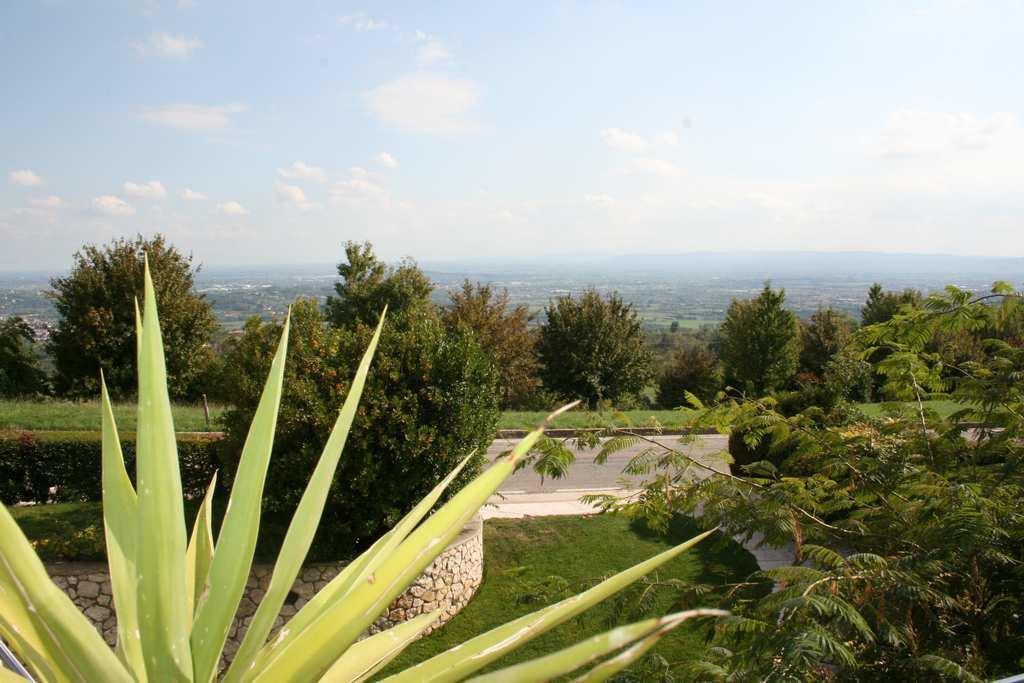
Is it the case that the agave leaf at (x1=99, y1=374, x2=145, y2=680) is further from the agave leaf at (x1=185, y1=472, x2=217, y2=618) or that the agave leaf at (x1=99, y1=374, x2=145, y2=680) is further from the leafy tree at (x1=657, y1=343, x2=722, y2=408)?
the leafy tree at (x1=657, y1=343, x2=722, y2=408)

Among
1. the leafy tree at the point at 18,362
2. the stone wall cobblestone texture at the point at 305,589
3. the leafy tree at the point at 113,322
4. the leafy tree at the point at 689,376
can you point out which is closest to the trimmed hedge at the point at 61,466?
the stone wall cobblestone texture at the point at 305,589

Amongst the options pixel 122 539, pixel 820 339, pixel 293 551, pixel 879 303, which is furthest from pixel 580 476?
pixel 879 303

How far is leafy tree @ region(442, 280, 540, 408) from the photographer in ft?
84.1

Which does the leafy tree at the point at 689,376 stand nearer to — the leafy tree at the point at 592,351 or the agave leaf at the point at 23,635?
the leafy tree at the point at 592,351

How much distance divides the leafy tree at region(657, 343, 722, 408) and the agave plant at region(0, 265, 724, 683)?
96.4 feet

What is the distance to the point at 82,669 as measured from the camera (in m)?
1.21

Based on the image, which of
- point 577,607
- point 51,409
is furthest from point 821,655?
point 51,409

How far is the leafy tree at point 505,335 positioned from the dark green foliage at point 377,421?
51.1 ft

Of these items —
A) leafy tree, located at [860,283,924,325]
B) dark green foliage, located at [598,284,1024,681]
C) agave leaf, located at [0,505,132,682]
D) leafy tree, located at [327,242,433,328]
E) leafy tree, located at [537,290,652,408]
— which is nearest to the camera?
agave leaf, located at [0,505,132,682]

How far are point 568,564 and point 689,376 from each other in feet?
72.6

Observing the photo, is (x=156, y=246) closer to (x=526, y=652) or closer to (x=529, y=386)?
(x=529, y=386)

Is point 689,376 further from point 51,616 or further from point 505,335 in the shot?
point 51,616

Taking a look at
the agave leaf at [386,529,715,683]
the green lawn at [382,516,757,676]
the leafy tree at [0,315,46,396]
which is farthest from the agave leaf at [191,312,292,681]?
the leafy tree at [0,315,46,396]

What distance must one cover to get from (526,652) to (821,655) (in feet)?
21.3
